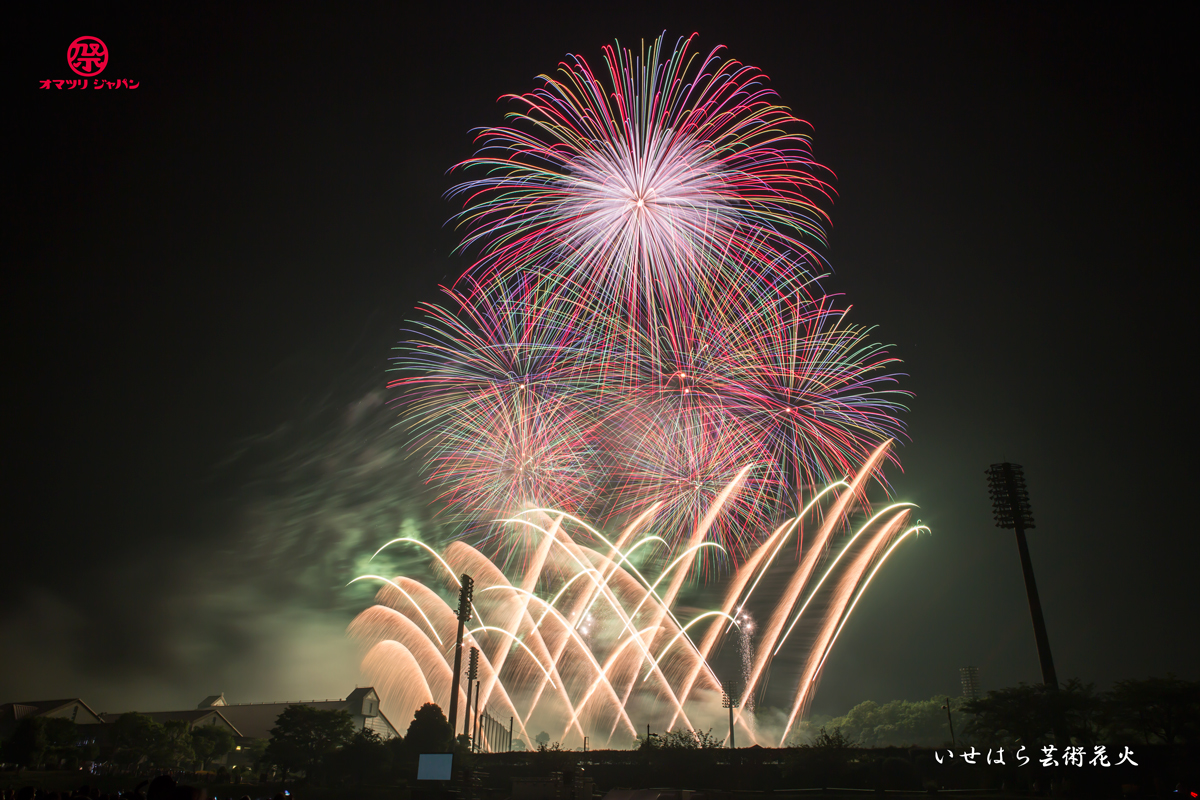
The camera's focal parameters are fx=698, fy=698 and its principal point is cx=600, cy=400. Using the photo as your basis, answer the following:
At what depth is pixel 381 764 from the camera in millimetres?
42531

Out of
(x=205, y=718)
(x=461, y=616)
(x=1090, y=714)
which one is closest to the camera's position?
(x=1090, y=714)

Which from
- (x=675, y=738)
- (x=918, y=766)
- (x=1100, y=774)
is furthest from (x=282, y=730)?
(x=1100, y=774)

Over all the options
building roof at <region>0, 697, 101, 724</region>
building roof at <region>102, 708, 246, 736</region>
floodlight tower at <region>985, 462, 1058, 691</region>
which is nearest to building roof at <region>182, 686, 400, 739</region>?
building roof at <region>102, 708, 246, 736</region>

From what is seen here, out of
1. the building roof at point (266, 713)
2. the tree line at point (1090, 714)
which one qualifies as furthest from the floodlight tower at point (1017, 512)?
the building roof at point (266, 713)

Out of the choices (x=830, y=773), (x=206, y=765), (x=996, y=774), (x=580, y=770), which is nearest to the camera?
(x=996, y=774)

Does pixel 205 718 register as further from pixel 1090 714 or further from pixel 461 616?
pixel 1090 714

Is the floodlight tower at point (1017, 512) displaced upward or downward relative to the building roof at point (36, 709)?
upward

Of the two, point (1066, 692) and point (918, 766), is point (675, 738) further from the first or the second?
point (1066, 692)

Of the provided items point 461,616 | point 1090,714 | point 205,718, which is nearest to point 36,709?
point 205,718

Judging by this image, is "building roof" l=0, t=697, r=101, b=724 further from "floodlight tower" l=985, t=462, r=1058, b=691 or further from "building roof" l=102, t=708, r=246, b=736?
"floodlight tower" l=985, t=462, r=1058, b=691

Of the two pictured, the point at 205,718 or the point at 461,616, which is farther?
the point at 205,718

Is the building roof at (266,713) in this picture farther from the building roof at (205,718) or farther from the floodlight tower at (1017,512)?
the floodlight tower at (1017,512)

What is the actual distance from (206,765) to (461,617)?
2086 inches

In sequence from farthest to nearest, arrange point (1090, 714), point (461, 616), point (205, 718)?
point (205, 718) < point (461, 616) < point (1090, 714)
